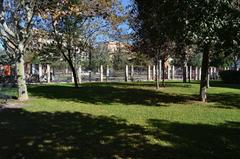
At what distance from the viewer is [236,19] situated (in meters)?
16.1

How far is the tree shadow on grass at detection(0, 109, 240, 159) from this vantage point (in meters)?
9.11

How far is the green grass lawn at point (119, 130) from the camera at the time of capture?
9.25 m

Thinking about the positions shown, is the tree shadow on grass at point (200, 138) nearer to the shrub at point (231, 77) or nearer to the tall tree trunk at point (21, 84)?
the tall tree trunk at point (21, 84)

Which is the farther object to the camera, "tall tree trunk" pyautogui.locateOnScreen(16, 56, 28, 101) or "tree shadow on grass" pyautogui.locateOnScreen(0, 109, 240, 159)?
"tall tree trunk" pyautogui.locateOnScreen(16, 56, 28, 101)

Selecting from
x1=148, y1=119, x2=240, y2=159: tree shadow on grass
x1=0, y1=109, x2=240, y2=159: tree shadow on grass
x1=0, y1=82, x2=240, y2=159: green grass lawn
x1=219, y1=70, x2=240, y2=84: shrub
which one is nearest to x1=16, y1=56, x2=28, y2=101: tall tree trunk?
x1=0, y1=82, x2=240, y2=159: green grass lawn

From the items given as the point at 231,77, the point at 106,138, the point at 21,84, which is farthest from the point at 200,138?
the point at 231,77

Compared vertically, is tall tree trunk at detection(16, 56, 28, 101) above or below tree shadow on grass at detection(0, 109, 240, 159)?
above

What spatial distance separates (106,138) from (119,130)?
42.5 inches

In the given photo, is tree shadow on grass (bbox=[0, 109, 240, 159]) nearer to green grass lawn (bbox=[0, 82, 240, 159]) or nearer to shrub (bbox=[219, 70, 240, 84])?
green grass lawn (bbox=[0, 82, 240, 159])

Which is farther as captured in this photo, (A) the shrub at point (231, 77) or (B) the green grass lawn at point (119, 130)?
(A) the shrub at point (231, 77)

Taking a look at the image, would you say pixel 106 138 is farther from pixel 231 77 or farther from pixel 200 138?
pixel 231 77

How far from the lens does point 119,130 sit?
11570 mm

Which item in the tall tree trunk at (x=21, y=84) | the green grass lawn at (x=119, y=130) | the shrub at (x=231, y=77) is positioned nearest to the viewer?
the green grass lawn at (x=119, y=130)

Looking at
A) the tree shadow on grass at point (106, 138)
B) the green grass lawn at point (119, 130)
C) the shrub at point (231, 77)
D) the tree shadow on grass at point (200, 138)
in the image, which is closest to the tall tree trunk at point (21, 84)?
the green grass lawn at point (119, 130)
